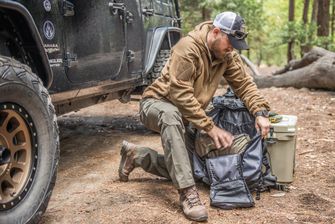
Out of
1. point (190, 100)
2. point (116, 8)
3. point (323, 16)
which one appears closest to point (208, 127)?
point (190, 100)

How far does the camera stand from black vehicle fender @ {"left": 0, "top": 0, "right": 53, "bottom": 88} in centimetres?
269

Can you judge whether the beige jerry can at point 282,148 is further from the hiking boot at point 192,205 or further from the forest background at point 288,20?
the forest background at point 288,20

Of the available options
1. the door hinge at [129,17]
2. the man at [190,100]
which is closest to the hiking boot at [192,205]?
the man at [190,100]

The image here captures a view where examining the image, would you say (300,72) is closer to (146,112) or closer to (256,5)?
(146,112)

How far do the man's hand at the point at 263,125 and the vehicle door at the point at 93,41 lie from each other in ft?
4.90

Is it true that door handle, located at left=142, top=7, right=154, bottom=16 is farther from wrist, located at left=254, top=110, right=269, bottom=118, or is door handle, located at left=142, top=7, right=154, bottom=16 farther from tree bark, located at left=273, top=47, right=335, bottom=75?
tree bark, located at left=273, top=47, right=335, bottom=75

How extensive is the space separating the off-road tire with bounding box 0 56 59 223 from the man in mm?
910

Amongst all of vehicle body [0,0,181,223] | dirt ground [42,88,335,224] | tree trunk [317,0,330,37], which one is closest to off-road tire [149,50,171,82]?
vehicle body [0,0,181,223]

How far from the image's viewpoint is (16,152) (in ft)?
8.57

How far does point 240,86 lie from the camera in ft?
12.8

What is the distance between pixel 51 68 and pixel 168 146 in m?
1.05

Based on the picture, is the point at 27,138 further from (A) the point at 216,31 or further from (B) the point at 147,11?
(B) the point at 147,11

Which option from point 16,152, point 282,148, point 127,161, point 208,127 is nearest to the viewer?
point 16,152

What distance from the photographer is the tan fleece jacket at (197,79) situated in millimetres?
3398
